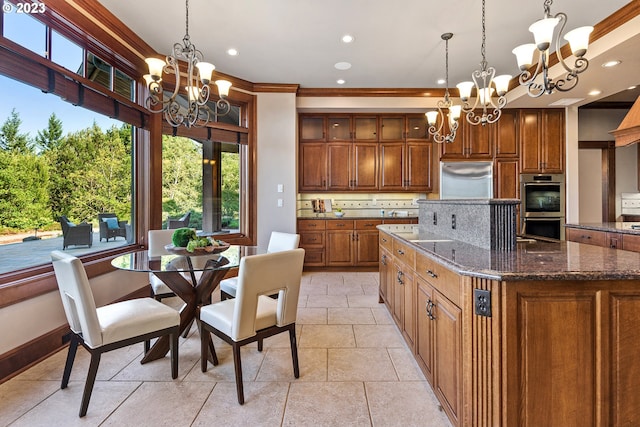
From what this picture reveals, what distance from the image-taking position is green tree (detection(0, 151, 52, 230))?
210 cm

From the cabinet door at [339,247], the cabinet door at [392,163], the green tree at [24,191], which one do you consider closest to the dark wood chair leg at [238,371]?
the green tree at [24,191]

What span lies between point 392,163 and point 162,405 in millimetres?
4441

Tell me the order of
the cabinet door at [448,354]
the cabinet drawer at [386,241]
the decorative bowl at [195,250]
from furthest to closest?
the cabinet drawer at [386,241] < the decorative bowl at [195,250] < the cabinet door at [448,354]

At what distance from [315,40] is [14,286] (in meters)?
3.35

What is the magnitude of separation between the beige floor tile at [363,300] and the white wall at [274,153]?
1.68 metres

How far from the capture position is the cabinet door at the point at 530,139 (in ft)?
15.8

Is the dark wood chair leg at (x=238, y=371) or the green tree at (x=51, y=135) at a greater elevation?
the green tree at (x=51, y=135)

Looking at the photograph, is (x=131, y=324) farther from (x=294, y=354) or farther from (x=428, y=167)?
(x=428, y=167)

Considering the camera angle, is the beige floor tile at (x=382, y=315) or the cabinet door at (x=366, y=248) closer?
the beige floor tile at (x=382, y=315)

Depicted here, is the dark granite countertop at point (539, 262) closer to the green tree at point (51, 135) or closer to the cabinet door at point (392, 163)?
the green tree at point (51, 135)

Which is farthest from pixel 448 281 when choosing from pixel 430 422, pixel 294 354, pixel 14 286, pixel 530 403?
pixel 14 286

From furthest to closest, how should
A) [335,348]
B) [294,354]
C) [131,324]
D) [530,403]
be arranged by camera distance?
[335,348]
[294,354]
[131,324]
[530,403]

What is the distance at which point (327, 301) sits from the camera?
11.4 ft

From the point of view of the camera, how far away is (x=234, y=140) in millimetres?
4445
